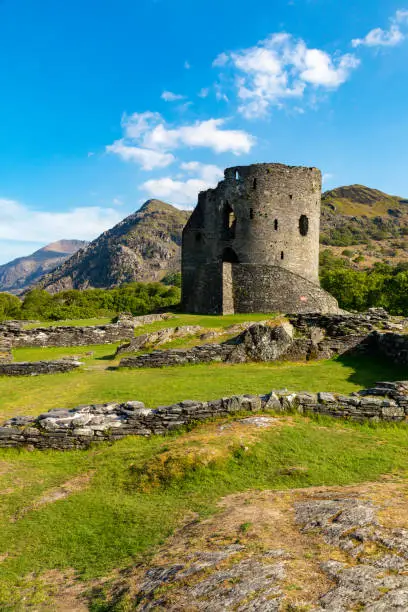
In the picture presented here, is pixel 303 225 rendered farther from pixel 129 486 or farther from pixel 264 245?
pixel 129 486

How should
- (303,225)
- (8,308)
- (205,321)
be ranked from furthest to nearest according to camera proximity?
(8,308) < (303,225) < (205,321)

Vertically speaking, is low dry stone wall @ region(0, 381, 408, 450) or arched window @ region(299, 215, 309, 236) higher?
arched window @ region(299, 215, 309, 236)

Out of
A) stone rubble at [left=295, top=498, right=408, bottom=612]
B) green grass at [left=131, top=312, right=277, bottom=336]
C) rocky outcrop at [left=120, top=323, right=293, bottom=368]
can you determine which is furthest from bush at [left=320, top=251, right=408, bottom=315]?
stone rubble at [left=295, top=498, right=408, bottom=612]

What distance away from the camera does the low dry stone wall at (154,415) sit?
9.97 meters

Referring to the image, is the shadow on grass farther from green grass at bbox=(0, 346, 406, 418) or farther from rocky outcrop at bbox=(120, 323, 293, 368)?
rocky outcrop at bbox=(120, 323, 293, 368)

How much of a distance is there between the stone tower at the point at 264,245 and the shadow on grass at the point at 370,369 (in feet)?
44.3

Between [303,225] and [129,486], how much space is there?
103ft

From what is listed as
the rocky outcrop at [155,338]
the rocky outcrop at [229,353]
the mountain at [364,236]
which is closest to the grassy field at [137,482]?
the rocky outcrop at [229,353]

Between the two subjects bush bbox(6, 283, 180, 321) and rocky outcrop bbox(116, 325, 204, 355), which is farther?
bush bbox(6, 283, 180, 321)

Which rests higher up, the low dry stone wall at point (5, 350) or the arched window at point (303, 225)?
the arched window at point (303, 225)

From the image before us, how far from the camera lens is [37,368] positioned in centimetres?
1883

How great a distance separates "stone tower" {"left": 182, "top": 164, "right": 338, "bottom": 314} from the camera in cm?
3250

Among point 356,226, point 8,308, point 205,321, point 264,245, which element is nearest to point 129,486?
point 205,321

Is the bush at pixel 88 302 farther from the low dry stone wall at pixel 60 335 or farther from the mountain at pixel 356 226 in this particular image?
the mountain at pixel 356 226
